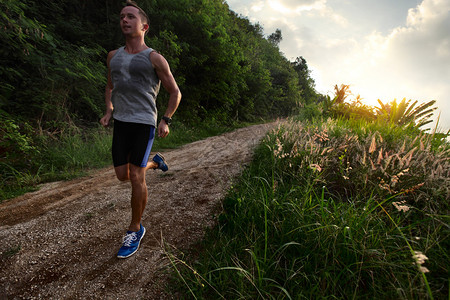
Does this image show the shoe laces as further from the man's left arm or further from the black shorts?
the man's left arm

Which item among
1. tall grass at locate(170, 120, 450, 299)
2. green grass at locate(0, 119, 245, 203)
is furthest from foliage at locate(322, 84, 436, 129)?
green grass at locate(0, 119, 245, 203)

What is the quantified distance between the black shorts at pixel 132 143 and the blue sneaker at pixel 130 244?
0.73 m

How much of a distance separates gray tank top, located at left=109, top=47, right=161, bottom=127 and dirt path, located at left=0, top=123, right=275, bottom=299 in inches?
48.2

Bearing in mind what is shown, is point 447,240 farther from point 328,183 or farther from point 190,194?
point 190,194

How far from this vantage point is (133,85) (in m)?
2.15

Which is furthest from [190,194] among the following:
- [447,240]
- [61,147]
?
[61,147]

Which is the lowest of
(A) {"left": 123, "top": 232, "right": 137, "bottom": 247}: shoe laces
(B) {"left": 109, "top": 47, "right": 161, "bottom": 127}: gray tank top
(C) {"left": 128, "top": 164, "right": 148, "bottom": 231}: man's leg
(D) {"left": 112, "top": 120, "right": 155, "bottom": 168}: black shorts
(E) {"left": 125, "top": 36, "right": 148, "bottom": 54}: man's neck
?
(A) {"left": 123, "top": 232, "right": 137, "bottom": 247}: shoe laces

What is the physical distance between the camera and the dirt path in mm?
1705

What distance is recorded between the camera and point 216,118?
13.2m

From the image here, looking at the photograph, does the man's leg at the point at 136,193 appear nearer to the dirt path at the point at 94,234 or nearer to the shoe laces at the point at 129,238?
the shoe laces at the point at 129,238

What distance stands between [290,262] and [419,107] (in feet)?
17.6

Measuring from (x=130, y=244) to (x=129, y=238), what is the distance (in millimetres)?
60

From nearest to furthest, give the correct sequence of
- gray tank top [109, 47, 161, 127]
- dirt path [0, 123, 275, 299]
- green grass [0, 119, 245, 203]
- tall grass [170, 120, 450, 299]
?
tall grass [170, 120, 450, 299] → dirt path [0, 123, 275, 299] → gray tank top [109, 47, 161, 127] → green grass [0, 119, 245, 203]

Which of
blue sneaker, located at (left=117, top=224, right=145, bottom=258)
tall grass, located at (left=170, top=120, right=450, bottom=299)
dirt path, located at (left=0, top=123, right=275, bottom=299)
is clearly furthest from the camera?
blue sneaker, located at (left=117, top=224, right=145, bottom=258)
